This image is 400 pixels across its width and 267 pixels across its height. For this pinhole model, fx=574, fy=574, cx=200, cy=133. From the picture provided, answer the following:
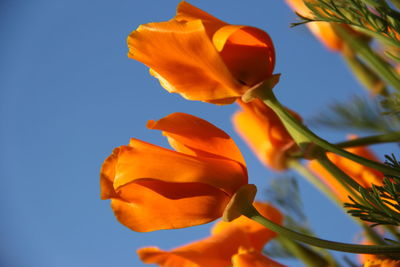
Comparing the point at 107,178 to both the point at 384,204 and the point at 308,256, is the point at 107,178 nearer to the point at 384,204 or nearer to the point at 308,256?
the point at 384,204

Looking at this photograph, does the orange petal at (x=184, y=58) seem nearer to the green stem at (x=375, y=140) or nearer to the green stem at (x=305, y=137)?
the green stem at (x=305, y=137)

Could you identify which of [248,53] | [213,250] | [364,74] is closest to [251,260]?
[213,250]

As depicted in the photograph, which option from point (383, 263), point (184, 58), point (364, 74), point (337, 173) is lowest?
point (383, 263)

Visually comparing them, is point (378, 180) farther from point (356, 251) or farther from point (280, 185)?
point (280, 185)

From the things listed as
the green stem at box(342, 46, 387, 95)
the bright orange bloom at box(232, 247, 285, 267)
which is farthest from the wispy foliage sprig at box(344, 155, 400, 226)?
the green stem at box(342, 46, 387, 95)

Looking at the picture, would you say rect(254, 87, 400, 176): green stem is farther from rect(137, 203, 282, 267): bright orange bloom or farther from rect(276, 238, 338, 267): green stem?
rect(276, 238, 338, 267): green stem
